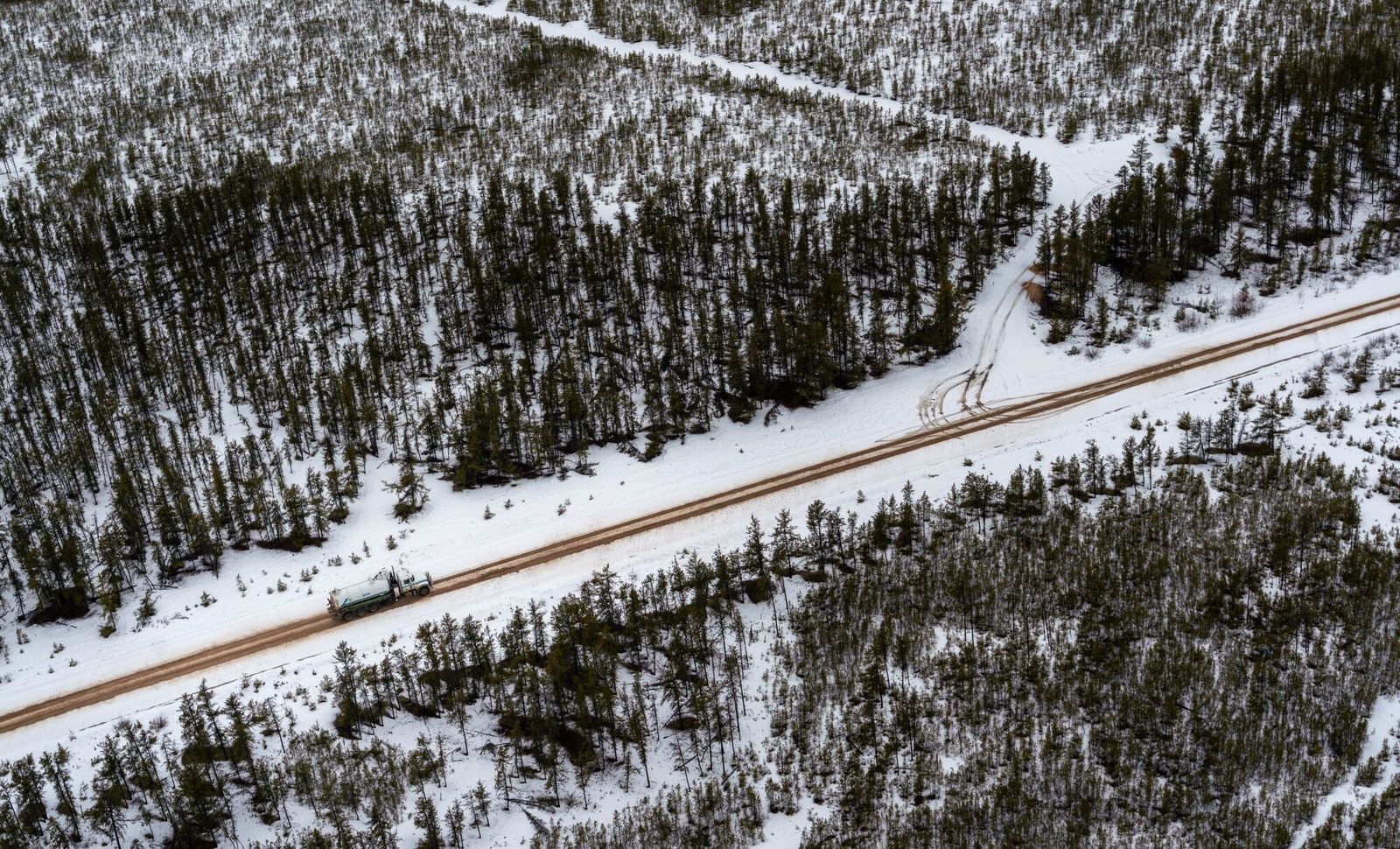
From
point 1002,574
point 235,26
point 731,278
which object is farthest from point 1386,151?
point 235,26

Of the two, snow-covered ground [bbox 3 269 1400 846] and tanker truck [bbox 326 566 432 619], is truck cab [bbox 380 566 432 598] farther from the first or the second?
snow-covered ground [bbox 3 269 1400 846]

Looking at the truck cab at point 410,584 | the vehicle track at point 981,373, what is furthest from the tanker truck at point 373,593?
the vehicle track at point 981,373

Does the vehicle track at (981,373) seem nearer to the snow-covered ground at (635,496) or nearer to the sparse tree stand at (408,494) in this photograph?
the snow-covered ground at (635,496)

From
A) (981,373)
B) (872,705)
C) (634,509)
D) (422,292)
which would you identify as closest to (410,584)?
(634,509)

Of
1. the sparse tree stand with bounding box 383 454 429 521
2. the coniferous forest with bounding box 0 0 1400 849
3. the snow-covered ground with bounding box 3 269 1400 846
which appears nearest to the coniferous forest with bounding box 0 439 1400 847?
the coniferous forest with bounding box 0 0 1400 849

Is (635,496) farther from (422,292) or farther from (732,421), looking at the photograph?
(422,292)

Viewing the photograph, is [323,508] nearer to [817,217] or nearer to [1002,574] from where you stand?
[1002,574]
